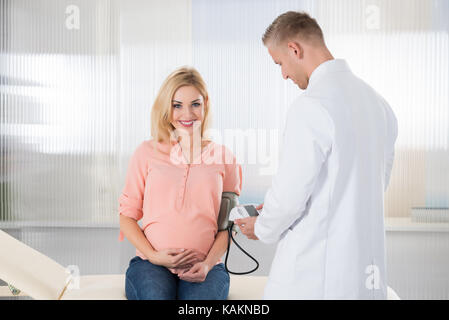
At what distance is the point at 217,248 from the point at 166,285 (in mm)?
233

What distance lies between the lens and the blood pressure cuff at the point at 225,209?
5.49 ft

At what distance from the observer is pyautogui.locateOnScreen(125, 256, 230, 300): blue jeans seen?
58.6 inches

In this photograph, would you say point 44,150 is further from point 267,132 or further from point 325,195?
point 325,195

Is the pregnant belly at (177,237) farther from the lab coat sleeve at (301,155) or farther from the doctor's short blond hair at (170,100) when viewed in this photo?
the lab coat sleeve at (301,155)

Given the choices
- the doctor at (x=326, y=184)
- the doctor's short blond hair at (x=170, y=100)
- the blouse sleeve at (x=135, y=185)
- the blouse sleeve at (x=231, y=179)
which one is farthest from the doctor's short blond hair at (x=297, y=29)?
the blouse sleeve at (x=135, y=185)

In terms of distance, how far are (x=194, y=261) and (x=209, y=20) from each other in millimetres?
1479

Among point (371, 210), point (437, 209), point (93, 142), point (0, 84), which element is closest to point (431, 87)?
point (437, 209)

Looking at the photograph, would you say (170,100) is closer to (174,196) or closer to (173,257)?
(174,196)

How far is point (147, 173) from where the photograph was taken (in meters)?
1.64

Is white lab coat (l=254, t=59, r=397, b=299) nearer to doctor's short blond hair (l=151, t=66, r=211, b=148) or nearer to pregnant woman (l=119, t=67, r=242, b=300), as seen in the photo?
pregnant woman (l=119, t=67, r=242, b=300)

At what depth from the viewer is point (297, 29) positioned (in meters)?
1.26

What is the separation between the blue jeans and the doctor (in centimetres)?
30

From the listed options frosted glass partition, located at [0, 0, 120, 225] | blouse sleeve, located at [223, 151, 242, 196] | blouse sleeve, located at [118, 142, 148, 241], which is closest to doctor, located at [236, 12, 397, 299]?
blouse sleeve, located at [223, 151, 242, 196]

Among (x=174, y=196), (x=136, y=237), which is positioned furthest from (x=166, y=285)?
(x=174, y=196)
